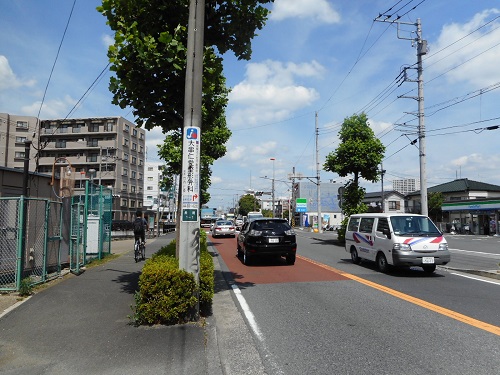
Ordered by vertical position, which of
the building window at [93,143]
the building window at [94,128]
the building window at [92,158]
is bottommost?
the building window at [92,158]

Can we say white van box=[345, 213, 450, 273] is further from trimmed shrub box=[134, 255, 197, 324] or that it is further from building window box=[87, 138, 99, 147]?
building window box=[87, 138, 99, 147]

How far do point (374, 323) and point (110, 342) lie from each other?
388cm

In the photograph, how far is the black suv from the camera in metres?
13.3

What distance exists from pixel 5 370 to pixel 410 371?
439 cm

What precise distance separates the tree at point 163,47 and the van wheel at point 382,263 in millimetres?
7362

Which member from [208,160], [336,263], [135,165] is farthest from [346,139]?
[135,165]

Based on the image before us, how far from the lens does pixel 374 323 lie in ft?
19.6

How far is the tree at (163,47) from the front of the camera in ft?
21.5

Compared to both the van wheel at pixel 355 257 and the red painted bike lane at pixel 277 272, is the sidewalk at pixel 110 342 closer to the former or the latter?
the red painted bike lane at pixel 277 272

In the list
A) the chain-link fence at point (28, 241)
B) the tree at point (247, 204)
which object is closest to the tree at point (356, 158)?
the chain-link fence at point (28, 241)

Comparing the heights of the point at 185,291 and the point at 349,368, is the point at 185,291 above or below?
above

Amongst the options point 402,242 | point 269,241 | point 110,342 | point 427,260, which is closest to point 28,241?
point 110,342

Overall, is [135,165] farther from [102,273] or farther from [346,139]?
[102,273]

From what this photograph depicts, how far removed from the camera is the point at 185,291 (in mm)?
5508
